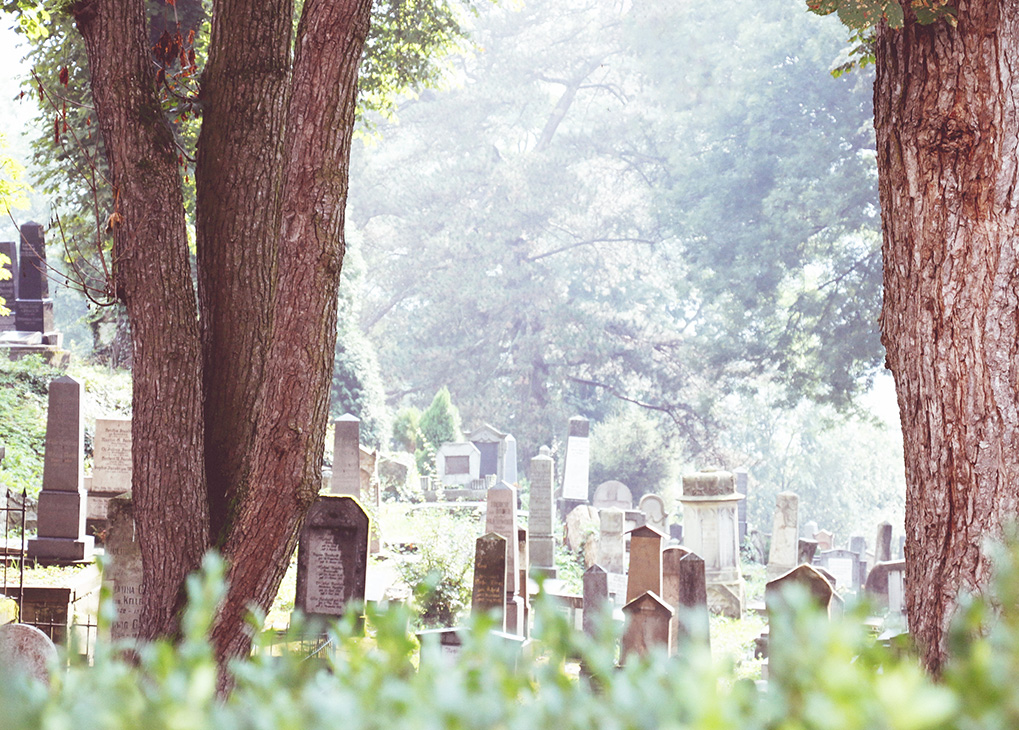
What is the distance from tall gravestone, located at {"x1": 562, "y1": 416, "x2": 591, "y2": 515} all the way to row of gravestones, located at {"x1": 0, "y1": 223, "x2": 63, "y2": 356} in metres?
10.2

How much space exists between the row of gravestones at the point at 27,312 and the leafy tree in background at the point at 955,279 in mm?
15950

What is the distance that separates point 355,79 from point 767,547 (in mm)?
17060

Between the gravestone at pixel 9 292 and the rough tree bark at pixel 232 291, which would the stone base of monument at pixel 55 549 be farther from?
the gravestone at pixel 9 292

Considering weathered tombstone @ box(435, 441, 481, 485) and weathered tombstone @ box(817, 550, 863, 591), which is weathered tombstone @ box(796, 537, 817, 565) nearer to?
weathered tombstone @ box(817, 550, 863, 591)

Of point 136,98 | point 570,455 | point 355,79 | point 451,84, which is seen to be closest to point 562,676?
point 355,79

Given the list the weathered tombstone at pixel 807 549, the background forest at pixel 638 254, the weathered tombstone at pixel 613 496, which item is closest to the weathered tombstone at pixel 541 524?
the weathered tombstone at pixel 807 549

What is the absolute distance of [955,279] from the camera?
3066 millimetres

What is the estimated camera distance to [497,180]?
117ft

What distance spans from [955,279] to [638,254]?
33638 mm

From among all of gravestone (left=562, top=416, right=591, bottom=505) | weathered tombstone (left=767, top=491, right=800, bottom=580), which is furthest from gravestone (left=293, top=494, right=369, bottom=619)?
gravestone (left=562, top=416, right=591, bottom=505)

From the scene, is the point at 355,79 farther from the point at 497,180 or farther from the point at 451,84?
the point at 497,180

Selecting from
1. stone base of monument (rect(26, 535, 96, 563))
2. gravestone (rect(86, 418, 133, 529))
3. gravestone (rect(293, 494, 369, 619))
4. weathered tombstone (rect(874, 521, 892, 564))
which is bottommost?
weathered tombstone (rect(874, 521, 892, 564))

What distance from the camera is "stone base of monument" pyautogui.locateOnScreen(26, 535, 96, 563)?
895 centimetres

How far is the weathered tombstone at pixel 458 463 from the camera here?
22.1 metres
